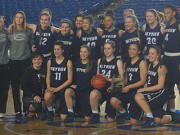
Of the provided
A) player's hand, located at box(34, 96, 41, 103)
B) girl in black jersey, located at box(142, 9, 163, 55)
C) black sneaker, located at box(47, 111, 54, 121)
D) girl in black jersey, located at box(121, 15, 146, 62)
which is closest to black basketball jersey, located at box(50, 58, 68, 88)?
player's hand, located at box(34, 96, 41, 103)

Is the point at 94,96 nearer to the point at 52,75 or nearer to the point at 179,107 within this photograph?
the point at 52,75

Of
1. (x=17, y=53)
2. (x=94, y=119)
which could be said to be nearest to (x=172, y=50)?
(x=94, y=119)

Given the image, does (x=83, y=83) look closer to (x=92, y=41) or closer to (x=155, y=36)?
(x=92, y=41)

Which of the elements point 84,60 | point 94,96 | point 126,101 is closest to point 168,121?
point 126,101

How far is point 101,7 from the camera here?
61.7 feet

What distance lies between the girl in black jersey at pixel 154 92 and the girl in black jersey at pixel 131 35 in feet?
2.04

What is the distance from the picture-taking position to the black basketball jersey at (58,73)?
6961 mm

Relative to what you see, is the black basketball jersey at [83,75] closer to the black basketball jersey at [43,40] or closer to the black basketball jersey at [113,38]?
the black basketball jersey at [113,38]

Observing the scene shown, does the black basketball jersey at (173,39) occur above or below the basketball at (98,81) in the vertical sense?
above

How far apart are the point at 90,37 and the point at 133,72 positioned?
109 cm

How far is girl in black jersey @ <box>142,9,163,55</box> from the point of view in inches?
275

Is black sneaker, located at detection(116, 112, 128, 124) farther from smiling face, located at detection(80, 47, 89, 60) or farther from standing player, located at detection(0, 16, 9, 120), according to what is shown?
standing player, located at detection(0, 16, 9, 120)

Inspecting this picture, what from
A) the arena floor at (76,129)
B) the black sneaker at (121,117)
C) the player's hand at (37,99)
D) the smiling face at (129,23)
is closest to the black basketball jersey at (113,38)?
the smiling face at (129,23)

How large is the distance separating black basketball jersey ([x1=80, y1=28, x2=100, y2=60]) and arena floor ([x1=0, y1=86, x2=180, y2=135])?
1211 millimetres
